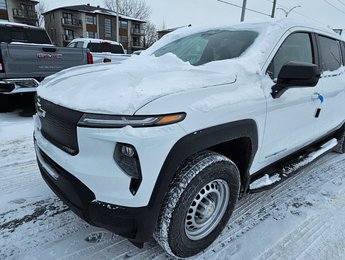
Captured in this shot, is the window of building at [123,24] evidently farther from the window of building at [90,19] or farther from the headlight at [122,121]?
the headlight at [122,121]

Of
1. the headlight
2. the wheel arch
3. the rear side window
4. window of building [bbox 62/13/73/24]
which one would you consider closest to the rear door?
the wheel arch

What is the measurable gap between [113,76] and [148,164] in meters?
0.80

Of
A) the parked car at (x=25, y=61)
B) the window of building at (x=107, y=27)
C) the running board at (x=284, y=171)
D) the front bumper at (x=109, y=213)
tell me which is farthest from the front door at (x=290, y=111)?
the window of building at (x=107, y=27)

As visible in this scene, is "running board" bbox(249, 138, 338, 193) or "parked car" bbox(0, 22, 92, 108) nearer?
"running board" bbox(249, 138, 338, 193)

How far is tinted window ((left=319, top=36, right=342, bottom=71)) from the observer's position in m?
3.38

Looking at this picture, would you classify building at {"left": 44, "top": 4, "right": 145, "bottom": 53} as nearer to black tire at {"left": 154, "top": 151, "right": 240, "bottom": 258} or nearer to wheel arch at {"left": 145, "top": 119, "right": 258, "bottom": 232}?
wheel arch at {"left": 145, "top": 119, "right": 258, "bottom": 232}

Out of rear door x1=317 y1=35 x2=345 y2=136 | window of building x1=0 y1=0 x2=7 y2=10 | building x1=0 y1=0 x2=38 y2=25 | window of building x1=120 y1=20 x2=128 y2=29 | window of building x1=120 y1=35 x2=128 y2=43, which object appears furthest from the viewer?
window of building x1=120 y1=35 x2=128 y2=43

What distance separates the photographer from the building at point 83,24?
5272cm

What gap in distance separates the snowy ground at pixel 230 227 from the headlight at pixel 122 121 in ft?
3.76

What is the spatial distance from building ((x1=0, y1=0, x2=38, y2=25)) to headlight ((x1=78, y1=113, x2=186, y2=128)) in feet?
165

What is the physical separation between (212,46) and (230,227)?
5.80ft

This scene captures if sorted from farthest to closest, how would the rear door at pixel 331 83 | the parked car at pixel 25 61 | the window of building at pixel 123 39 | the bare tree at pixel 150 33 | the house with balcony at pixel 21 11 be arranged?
the bare tree at pixel 150 33 < the window of building at pixel 123 39 < the house with balcony at pixel 21 11 < the parked car at pixel 25 61 < the rear door at pixel 331 83

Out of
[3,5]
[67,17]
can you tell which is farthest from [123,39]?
[3,5]

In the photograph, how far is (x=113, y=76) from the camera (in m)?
2.12
